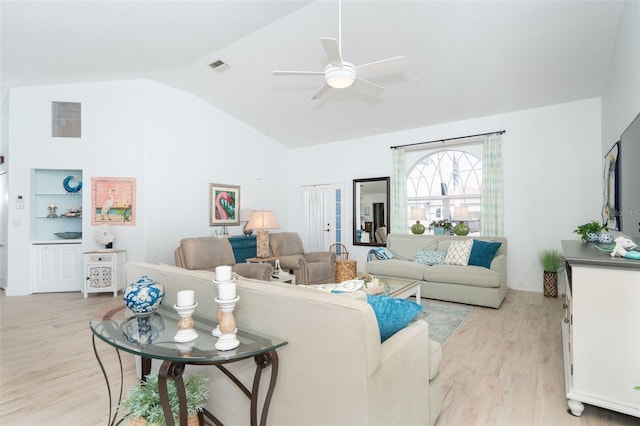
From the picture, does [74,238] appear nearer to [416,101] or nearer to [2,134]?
[2,134]

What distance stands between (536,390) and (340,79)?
2.82 meters

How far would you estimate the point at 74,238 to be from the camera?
560cm

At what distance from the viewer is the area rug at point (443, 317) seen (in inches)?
132

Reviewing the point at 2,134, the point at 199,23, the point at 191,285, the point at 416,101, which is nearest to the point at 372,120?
the point at 416,101

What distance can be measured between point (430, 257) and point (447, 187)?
5.09 feet

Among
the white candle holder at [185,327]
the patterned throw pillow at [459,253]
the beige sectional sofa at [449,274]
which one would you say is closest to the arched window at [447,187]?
the beige sectional sofa at [449,274]

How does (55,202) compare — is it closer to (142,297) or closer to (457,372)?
(142,297)

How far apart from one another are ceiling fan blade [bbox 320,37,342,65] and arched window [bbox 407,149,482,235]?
12.5 ft

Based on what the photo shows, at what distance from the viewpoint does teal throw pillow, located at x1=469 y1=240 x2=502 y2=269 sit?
460 centimetres

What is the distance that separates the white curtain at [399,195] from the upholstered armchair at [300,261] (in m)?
1.55

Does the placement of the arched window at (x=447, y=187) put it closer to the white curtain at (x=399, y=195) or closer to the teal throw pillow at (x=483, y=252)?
the white curtain at (x=399, y=195)

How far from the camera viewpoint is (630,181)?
2.37m

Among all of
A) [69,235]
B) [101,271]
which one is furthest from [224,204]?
[69,235]

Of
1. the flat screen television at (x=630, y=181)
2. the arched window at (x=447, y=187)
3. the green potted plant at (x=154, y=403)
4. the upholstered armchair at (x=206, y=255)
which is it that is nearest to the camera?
the green potted plant at (x=154, y=403)
